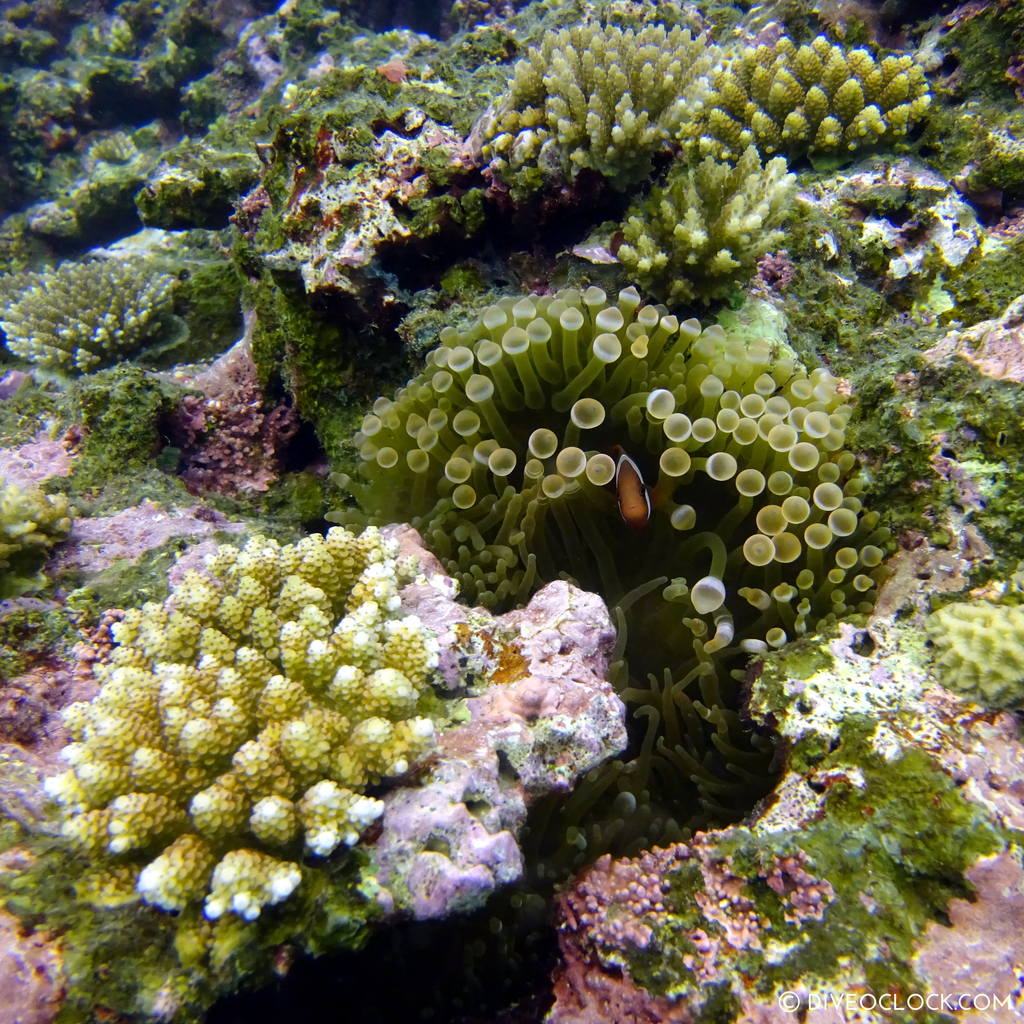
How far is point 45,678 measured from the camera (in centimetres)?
247

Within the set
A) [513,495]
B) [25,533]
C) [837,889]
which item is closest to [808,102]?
[513,495]

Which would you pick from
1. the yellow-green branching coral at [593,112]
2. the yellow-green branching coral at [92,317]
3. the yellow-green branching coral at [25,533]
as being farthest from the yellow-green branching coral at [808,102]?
the yellow-green branching coral at [92,317]

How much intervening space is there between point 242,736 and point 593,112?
314cm

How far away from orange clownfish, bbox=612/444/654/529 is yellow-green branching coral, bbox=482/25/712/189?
1.81 metres

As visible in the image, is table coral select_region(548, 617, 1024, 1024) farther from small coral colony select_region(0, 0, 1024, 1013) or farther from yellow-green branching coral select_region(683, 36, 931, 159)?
yellow-green branching coral select_region(683, 36, 931, 159)

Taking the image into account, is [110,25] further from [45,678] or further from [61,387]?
[45,678]

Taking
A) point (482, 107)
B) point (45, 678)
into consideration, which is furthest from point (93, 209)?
point (45, 678)

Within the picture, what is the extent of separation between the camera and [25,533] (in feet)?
8.82

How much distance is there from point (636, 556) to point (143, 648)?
1.81 meters

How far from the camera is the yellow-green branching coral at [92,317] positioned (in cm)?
514

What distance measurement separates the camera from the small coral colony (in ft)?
5.58

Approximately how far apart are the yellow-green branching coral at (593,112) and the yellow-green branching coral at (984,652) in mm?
2571

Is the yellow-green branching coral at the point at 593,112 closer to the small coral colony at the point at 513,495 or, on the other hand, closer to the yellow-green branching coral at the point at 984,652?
the small coral colony at the point at 513,495

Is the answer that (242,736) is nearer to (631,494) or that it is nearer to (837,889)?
(631,494)
